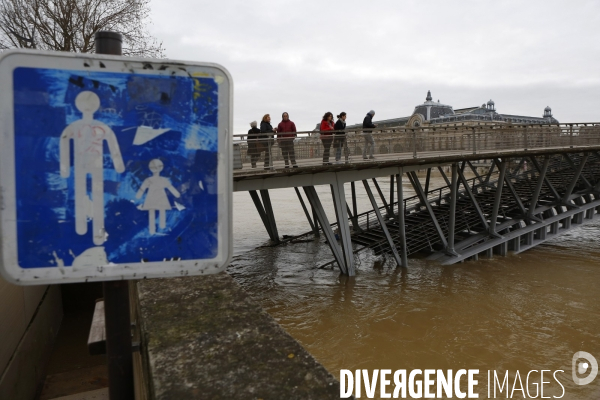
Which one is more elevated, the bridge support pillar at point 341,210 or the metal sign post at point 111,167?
the metal sign post at point 111,167

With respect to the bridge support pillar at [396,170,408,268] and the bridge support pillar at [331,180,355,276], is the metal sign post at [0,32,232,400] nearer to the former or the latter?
the bridge support pillar at [331,180,355,276]

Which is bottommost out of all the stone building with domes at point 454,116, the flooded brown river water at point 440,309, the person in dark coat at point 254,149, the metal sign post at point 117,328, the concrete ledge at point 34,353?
the flooded brown river water at point 440,309

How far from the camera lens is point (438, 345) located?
29.5 ft

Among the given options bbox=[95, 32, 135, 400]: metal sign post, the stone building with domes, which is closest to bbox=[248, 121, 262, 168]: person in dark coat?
bbox=[95, 32, 135, 400]: metal sign post

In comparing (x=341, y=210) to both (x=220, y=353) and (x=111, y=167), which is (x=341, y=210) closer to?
(x=220, y=353)

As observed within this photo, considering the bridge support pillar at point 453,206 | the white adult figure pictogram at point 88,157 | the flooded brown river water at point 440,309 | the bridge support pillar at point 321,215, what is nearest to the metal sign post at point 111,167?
the white adult figure pictogram at point 88,157

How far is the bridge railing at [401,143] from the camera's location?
10695 millimetres

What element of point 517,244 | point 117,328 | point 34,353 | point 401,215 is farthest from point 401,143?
point 117,328

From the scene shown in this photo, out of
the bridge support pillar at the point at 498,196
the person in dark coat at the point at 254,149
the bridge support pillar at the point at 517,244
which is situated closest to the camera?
the person in dark coat at the point at 254,149

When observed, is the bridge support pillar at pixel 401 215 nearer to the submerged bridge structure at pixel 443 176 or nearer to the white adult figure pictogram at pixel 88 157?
the submerged bridge structure at pixel 443 176

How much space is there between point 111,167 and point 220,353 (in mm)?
1010

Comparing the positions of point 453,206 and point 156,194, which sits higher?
point 156,194

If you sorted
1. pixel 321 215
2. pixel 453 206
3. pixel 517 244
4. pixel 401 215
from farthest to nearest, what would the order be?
pixel 517 244, pixel 453 206, pixel 401 215, pixel 321 215

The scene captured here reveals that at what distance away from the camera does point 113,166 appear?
116 centimetres
